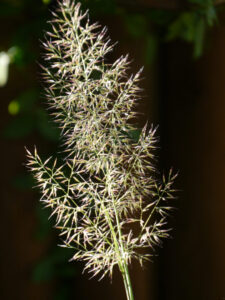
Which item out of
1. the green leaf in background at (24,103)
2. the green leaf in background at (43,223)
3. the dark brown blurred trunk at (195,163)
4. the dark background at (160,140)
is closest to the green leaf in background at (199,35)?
the dark background at (160,140)

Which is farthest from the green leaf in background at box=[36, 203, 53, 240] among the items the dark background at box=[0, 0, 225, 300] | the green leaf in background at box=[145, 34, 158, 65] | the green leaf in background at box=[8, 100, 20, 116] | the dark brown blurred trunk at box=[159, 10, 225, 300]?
the green leaf in background at box=[145, 34, 158, 65]

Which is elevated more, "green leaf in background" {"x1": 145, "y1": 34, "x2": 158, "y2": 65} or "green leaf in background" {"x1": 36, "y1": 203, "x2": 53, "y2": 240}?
"green leaf in background" {"x1": 145, "y1": 34, "x2": 158, "y2": 65}

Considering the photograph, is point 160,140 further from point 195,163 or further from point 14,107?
point 14,107

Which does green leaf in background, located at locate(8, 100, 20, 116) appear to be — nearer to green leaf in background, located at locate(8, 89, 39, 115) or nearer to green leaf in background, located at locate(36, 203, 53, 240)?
green leaf in background, located at locate(8, 89, 39, 115)

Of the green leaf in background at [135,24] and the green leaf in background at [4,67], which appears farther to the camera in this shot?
the green leaf in background at [135,24]

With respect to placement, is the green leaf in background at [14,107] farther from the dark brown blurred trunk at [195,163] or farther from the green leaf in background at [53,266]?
the dark brown blurred trunk at [195,163]

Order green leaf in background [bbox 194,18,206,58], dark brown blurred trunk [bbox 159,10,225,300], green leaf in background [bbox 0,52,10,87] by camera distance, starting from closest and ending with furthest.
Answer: green leaf in background [bbox 0,52,10,87]
green leaf in background [bbox 194,18,206,58]
dark brown blurred trunk [bbox 159,10,225,300]

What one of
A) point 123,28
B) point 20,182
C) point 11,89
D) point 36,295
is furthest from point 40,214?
point 123,28

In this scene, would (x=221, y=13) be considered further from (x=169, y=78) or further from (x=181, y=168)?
(x=181, y=168)
